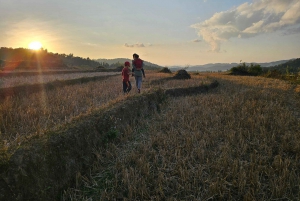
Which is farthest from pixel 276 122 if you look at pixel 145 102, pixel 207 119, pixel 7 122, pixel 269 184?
pixel 7 122

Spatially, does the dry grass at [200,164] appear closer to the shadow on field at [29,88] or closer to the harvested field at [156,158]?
the harvested field at [156,158]

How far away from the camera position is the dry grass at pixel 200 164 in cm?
293

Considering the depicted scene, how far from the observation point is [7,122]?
5000 mm

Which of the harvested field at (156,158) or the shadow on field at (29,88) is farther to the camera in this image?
the shadow on field at (29,88)

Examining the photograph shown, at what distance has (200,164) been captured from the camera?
358cm

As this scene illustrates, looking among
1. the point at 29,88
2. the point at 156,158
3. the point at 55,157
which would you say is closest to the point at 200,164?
the point at 156,158

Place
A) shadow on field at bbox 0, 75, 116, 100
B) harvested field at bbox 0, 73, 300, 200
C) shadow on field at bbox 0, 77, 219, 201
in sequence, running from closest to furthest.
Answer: shadow on field at bbox 0, 77, 219, 201, harvested field at bbox 0, 73, 300, 200, shadow on field at bbox 0, 75, 116, 100

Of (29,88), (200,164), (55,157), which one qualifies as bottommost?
(200,164)

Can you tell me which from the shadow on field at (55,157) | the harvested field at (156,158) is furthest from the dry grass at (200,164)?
the shadow on field at (55,157)

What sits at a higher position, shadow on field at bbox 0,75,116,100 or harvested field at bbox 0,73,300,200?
shadow on field at bbox 0,75,116,100

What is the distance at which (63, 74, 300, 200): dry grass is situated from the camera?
2.93 m

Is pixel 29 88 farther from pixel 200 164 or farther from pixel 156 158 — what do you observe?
pixel 200 164

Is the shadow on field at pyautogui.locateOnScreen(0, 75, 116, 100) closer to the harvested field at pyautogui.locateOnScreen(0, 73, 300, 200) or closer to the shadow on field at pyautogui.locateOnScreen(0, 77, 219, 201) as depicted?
the harvested field at pyautogui.locateOnScreen(0, 73, 300, 200)

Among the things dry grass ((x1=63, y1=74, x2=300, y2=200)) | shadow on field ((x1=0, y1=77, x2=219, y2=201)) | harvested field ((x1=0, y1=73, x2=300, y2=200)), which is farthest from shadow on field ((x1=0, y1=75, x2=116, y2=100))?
dry grass ((x1=63, y1=74, x2=300, y2=200))
